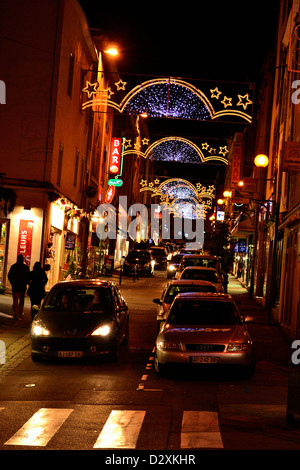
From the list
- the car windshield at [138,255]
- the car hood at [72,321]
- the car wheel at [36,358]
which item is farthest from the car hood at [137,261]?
the car wheel at [36,358]

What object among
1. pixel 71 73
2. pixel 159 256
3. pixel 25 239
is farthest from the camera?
pixel 159 256

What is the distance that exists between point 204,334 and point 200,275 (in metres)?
11.2

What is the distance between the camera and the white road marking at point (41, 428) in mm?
6844

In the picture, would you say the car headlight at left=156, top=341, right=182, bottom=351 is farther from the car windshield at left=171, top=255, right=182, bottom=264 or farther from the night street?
the car windshield at left=171, top=255, right=182, bottom=264

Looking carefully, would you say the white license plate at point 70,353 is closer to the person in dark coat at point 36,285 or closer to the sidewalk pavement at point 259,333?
the sidewalk pavement at point 259,333

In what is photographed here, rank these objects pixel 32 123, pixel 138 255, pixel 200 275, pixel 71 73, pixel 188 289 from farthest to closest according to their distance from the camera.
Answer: pixel 138 255
pixel 71 73
pixel 32 123
pixel 200 275
pixel 188 289

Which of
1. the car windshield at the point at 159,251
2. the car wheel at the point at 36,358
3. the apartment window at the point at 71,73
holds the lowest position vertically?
the car wheel at the point at 36,358

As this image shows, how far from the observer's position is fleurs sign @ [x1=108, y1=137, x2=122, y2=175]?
40.2 metres

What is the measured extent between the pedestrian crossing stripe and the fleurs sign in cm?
3254

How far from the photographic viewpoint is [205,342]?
10852 millimetres

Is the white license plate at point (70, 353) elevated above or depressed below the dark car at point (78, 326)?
below

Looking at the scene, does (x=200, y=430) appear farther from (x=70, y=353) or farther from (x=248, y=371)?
(x=70, y=353)

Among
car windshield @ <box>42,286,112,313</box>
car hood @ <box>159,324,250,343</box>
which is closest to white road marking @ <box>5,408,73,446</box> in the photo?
car hood @ <box>159,324,250,343</box>

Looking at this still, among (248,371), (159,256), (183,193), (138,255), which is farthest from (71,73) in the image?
(183,193)
